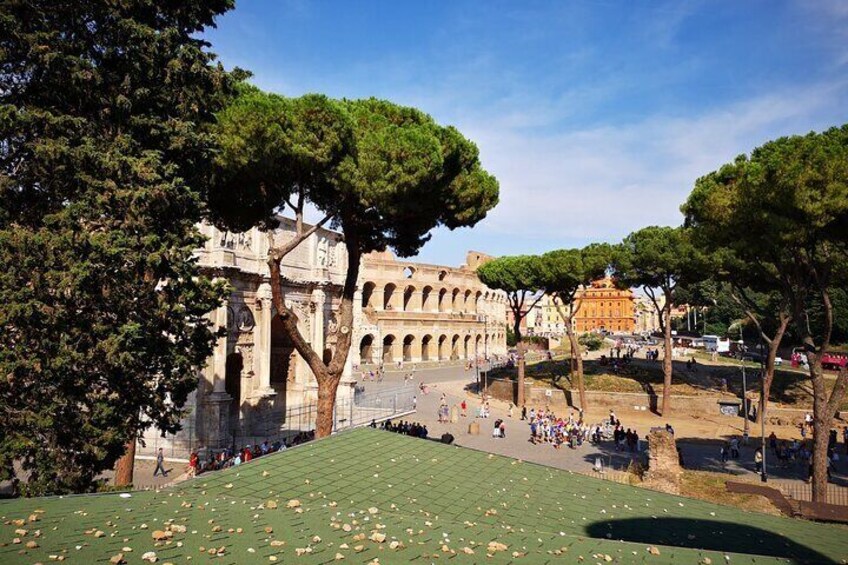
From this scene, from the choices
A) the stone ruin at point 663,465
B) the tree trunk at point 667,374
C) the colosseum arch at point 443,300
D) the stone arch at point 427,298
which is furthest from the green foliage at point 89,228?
the colosseum arch at point 443,300

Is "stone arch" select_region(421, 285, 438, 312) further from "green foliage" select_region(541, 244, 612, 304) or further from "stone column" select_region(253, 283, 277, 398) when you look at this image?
"stone column" select_region(253, 283, 277, 398)

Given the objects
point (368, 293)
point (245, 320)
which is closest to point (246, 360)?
point (245, 320)

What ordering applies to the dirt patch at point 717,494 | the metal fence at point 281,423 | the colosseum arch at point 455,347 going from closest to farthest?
1. the dirt patch at point 717,494
2. the metal fence at point 281,423
3. the colosseum arch at point 455,347

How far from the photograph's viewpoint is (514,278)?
29.9 m

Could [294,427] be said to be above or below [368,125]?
below

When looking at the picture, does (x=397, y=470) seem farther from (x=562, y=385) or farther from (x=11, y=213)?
(x=562, y=385)

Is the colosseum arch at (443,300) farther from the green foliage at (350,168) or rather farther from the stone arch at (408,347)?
the green foliage at (350,168)

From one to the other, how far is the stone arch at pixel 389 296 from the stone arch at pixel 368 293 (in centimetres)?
121

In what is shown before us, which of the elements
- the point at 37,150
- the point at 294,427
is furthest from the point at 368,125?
the point at 294,427

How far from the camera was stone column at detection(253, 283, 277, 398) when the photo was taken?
18812 millimetres

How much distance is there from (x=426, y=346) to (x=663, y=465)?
130ft

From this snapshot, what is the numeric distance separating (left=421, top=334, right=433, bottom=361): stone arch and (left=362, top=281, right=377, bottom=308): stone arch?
6.42 m

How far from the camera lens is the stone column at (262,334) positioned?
18.8 metres

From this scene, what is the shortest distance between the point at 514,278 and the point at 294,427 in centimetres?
1464
